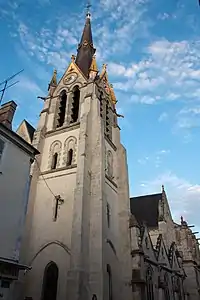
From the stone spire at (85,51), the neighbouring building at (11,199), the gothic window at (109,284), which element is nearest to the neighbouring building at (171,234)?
the gothic window at (109,284)

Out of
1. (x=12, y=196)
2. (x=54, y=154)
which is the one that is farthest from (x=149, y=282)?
(x=12, y=196)

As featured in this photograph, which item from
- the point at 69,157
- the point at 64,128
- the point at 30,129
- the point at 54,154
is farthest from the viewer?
the point at 30,129

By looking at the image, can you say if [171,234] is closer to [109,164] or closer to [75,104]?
[109,164]

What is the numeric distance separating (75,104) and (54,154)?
5432 mm

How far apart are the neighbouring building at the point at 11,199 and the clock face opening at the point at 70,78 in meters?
14.7

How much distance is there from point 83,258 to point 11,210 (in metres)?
5.63

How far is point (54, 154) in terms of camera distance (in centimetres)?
2020

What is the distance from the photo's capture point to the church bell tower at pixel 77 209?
14.4 meters

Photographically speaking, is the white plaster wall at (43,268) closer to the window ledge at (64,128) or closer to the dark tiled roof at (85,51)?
the window ledge at (64,128)

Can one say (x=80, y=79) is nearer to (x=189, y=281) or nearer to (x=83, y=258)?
(x=83, y=258)

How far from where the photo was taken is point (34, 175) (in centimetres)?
1888

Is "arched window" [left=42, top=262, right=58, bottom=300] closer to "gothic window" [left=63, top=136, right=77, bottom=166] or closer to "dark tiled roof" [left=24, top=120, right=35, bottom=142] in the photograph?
"gothic window" [left=63, top=136, right=77, bottom=166]

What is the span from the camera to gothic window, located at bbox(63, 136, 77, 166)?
62.3ft

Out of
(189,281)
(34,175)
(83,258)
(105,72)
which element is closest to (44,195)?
(34,175)
